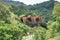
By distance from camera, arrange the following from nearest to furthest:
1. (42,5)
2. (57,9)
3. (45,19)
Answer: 1. (57,9)
2. (45,19)
3. (42,5)

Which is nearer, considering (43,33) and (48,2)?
(43,33)

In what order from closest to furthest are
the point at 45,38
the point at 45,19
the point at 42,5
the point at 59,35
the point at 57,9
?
the point at 59,35 → the point at 57,9 → the point at 45,38 → the point at 45,19 → the point at 42,5

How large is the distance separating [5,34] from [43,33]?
5027 millimetres

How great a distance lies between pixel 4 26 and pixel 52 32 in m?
3.39

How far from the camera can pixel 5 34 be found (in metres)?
10.6

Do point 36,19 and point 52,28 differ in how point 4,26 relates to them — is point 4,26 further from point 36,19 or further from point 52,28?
point 36,19

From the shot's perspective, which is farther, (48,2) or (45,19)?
(48,2)

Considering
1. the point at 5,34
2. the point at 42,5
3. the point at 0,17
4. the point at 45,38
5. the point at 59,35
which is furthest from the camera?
the point at 42,5

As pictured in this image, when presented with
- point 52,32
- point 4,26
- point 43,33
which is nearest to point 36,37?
point 43,33

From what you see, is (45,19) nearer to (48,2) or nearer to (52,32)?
(48,2)

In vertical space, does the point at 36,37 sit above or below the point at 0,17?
below

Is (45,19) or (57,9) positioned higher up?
(57,9)

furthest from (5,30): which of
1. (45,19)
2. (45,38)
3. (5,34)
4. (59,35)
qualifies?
(45,19)

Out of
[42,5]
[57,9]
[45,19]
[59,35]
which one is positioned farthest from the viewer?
[42,5]
